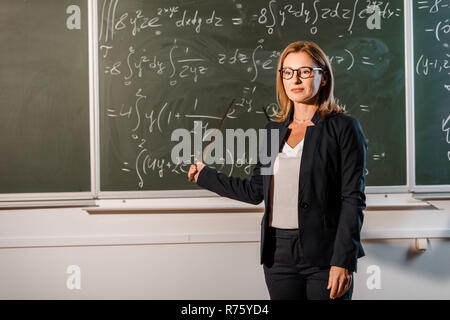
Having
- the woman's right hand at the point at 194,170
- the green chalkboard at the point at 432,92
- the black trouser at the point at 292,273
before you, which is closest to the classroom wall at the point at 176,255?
the green chalkboard at the point at 432,92

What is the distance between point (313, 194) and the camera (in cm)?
118

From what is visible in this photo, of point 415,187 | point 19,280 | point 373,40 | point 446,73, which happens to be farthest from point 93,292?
point 446,73

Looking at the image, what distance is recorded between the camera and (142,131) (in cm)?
207

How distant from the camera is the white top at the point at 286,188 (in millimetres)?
1219

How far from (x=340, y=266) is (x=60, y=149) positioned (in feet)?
5.29

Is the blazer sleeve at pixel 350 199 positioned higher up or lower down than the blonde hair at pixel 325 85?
lower down

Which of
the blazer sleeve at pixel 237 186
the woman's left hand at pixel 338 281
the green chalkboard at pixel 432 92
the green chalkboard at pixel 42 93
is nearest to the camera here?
the woman's left hand at pixel 338 281

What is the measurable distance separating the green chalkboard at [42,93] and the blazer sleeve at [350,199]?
146 centimetres

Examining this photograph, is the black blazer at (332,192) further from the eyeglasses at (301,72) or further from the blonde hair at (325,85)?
the eyeglasses at (301,72)

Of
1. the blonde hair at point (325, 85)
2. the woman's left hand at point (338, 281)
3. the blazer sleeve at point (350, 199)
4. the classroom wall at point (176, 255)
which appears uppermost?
the blonde hair at point (325, 85)

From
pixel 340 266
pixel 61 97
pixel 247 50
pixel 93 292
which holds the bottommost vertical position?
pixel 93 292

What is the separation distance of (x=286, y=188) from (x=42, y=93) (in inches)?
60.3

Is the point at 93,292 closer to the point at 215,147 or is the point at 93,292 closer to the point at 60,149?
the point at 60,149

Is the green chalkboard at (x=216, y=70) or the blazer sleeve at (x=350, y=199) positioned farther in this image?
the green chalkboard at (x=216, y=70)
